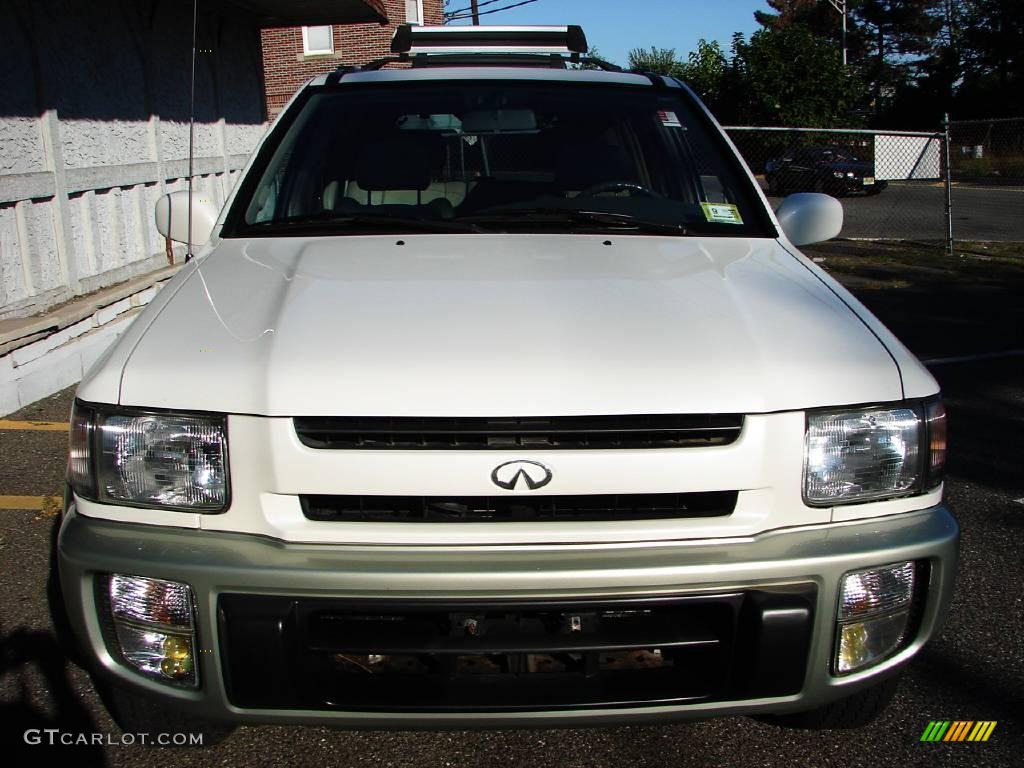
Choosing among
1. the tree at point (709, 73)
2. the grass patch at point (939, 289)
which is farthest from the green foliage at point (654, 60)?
the grass patch at point (939, 289)

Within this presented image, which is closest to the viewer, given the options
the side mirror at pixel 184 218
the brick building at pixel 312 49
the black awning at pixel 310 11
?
the side mirror at pixel 184 218

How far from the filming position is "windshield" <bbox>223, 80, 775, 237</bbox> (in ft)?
9.99

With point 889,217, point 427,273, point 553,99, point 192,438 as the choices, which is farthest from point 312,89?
point 889,217

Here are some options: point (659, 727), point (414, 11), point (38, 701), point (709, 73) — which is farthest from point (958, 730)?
point (709, 73)

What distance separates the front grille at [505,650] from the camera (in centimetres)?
189

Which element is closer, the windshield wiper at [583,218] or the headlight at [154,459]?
the headlight at [154,459]

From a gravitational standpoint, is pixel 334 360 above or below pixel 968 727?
above

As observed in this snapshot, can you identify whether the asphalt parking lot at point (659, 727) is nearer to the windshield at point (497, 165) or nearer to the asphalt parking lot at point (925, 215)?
the windshield at point (497, 165)

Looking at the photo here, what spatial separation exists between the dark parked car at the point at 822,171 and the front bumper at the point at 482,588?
17479 millimetres

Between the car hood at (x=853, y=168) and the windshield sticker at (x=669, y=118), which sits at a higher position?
the windshield sticker at (x=669, y=118)

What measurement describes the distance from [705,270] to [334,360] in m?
1.11

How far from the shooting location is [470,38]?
17.0ft

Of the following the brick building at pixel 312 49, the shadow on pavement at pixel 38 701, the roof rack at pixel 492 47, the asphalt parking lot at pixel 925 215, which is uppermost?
the brick building at pixel 312 49

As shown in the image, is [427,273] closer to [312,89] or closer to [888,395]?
[888,395]
